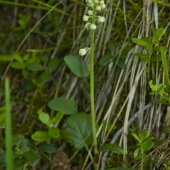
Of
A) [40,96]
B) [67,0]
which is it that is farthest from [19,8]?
[40,96]

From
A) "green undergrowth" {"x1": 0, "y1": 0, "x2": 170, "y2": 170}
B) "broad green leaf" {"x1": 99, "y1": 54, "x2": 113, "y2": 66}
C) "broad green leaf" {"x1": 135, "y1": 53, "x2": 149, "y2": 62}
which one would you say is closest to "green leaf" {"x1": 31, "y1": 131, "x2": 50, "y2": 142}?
"green undergrowth" {"x1": 0, "y1": 0, "x2": 170, "y2": 170}

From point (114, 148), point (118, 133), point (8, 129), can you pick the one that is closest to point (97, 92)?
point (118, 133)

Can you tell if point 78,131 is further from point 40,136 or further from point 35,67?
point 35,67

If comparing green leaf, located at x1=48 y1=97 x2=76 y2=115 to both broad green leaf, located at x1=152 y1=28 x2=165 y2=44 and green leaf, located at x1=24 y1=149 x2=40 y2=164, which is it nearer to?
green leaf, located at x1=24 y1=149 x2=40 y2=164

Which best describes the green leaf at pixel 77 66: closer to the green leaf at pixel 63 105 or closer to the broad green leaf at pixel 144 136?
the green leaf at pixel 63 105

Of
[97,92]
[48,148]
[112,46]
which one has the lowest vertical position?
[48,148]

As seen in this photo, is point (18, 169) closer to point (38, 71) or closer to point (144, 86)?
point (144, 86)
